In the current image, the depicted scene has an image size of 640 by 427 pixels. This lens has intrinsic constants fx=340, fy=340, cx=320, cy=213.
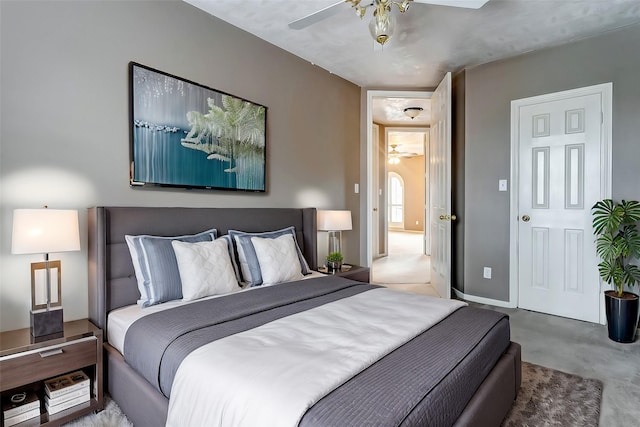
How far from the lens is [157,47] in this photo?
7.98ft

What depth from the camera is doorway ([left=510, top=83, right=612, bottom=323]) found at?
317 cm

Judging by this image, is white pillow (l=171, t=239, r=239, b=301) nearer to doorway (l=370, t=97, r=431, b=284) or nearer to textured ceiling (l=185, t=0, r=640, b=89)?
textured ceiling (l=185, t=0, r=640, b=89)

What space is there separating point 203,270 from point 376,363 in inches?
51.0

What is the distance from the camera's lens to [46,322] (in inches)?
68.3

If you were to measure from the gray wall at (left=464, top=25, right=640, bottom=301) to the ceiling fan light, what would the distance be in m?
2.28

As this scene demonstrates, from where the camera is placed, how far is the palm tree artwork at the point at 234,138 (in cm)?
267

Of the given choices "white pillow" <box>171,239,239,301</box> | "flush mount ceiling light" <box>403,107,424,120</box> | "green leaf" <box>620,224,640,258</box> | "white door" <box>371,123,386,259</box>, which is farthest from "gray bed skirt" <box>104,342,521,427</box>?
"white door" <box>371,123,386,259</box>

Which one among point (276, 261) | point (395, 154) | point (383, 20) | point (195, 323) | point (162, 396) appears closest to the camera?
point (162, 396)

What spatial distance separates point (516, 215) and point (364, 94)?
2352 mm

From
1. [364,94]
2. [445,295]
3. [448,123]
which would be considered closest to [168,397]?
[445,295]

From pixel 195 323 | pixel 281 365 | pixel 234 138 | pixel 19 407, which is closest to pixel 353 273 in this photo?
pixel 234 138

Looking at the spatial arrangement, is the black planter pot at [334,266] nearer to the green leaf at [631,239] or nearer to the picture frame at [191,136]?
the picture frame at [191,136]

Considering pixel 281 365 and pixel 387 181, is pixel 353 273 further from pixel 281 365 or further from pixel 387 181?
pixel 387 181

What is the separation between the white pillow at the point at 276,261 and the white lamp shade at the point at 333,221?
0.93 m
